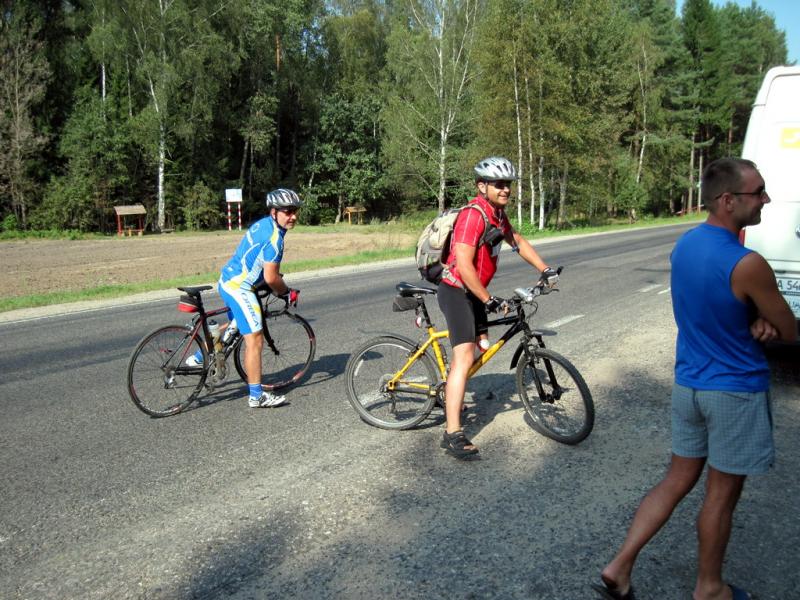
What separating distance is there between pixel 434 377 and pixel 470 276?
959 millimetres

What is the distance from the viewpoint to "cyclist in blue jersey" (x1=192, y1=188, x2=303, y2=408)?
5.64 metres

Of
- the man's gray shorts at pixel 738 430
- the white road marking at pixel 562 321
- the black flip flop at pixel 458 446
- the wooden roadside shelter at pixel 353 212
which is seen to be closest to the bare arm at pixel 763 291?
the man's gray shorts at pixel 738 430

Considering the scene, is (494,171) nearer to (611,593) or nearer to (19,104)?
(611,593)

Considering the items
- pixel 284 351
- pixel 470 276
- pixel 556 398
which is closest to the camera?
pixel 470 276

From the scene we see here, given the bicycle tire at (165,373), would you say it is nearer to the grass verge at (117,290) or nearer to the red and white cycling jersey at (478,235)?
the red and white cycling jersey at (478,235)

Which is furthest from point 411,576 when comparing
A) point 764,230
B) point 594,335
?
point 594,335

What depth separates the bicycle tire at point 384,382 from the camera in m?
5.00

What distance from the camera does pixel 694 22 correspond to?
177 feet

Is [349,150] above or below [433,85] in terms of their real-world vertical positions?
below

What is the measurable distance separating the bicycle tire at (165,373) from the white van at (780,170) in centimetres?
516

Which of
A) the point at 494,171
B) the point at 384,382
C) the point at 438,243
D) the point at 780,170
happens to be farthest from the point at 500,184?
the point at 780,170

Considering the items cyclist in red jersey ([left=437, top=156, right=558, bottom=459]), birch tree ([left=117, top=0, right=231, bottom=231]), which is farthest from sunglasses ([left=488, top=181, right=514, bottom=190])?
birch tree ([left=117, top=0, right=231, bottom=231])

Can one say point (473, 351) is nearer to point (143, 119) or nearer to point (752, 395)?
point (752, 395)

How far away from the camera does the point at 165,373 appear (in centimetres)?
565
